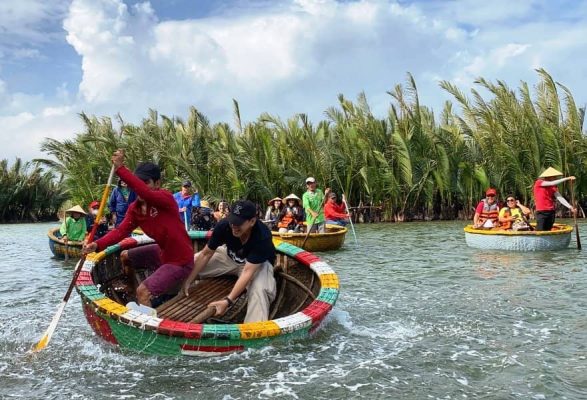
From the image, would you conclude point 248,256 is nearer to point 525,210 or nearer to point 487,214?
point 487,214

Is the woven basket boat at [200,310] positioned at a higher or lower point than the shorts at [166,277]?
lower

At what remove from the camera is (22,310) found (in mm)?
7430

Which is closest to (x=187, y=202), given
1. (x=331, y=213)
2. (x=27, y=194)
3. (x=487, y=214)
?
(x=331, y=213)

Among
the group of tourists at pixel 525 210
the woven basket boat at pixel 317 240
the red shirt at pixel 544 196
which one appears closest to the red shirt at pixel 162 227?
the woven basket boat at pixel 317 240

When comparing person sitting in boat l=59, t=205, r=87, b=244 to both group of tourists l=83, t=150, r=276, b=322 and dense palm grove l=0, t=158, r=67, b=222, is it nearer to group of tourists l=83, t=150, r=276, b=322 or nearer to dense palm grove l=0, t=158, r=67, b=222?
group of tourists l=83, t=150, r=276, b=322

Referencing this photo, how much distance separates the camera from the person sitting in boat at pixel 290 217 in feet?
43.6

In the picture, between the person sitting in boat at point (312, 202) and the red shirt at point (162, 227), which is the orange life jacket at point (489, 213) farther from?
the red shirt at point (162, 227)

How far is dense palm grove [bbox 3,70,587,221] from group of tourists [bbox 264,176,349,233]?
6508 mm

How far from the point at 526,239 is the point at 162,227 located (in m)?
8.56

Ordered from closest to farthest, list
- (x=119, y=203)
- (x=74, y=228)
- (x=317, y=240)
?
1. (x=119, y=203)
2. (x=74, y=228)
3. (x=317, y=240)

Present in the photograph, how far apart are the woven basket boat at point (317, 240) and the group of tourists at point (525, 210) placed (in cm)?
307

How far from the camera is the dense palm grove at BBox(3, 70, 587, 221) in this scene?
765 inches

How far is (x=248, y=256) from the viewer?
5480 millimetres

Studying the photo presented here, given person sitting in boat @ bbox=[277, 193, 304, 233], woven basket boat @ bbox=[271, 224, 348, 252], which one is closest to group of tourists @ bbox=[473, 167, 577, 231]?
woven basket boat @ bbox=[271, 224, 348, 252]
